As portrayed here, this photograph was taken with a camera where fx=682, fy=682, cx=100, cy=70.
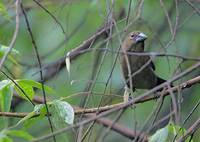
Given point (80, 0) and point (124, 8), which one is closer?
point (124, 8)

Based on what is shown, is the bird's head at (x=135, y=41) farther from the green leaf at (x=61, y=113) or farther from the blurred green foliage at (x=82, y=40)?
the green leaf at (x=61, y=113)

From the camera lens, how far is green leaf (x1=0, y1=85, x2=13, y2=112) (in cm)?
320

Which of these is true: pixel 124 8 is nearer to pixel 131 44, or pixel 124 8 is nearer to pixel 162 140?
pixel 131 44

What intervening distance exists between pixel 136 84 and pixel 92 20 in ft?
3.22

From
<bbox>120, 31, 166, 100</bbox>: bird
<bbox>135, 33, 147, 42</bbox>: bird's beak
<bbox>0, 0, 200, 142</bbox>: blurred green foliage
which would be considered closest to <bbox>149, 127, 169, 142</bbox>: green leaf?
<bbox>120, 31, 166, 100</bbox>: bird

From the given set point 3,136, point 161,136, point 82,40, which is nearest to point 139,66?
point 82,40

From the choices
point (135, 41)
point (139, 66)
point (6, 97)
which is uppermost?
point (6, 97)

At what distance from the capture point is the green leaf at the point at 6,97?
10.5 ft

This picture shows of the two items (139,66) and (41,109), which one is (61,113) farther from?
(139,66)

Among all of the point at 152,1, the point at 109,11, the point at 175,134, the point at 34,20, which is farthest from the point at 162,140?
the point at 34,20

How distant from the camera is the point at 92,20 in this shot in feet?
19.8

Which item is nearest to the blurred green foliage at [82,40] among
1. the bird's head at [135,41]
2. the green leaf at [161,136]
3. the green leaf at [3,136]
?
the bird's head at [135,41]

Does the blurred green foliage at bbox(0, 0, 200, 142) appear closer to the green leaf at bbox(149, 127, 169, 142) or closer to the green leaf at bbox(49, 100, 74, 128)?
the green leaf at bbox(49, 100, 74, 128)

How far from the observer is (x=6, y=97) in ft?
10.5
